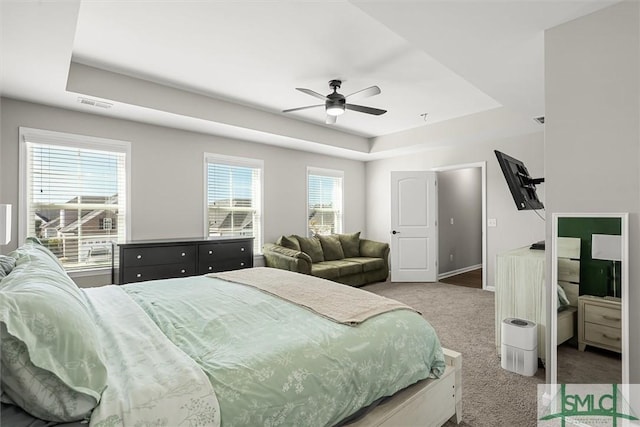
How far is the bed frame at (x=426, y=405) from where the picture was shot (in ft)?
4.93

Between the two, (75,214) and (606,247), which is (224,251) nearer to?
(75,214)

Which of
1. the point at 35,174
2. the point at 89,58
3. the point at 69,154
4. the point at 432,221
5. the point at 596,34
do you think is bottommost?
the point at 432,221

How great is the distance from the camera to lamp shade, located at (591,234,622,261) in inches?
73.5

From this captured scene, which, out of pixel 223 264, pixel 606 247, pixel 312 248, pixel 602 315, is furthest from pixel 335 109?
pixel 602 315

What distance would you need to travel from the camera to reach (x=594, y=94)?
1990mm

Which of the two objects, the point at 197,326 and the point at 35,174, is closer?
the point at 197,326

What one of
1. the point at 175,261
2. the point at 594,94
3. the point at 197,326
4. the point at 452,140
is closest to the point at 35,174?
the point at 175,261

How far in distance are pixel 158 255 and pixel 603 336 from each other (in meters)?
4.05

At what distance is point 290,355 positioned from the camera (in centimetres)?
132

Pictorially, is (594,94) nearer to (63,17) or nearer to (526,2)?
(526,2)

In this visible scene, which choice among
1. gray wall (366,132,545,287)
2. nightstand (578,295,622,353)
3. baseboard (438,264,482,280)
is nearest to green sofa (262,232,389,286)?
baseboard (438,264,482,280)

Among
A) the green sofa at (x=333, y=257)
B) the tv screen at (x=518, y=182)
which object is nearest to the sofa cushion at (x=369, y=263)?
the green sofa at (x=333, y=257)

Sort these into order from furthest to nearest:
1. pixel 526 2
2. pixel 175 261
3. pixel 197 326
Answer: pixel 175 261 < pixel 526 2 < pixel 197 326

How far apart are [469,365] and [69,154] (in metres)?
4.72
